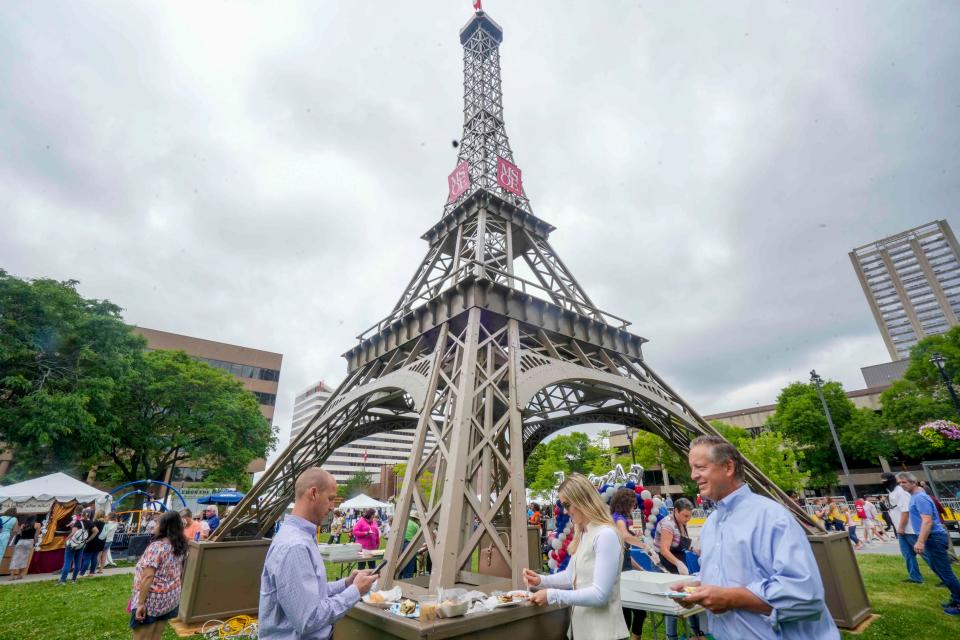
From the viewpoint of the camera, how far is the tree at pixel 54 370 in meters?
19.3

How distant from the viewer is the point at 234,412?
3117cm

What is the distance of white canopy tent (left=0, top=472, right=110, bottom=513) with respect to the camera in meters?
15.1

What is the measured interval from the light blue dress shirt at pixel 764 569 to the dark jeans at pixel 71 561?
58.1 feet

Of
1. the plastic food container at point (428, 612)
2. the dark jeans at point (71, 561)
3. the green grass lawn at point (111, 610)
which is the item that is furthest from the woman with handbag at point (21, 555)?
the plastic food container at point (428, 612)

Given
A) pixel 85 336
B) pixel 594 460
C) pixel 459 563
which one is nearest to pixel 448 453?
pixel 459 563

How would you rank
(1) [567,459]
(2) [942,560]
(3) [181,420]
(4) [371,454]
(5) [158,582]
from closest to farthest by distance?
(5) [158,582] < (2) [942,560] < (3) [181,420] < (1) [567,459] < (4) [371,454]

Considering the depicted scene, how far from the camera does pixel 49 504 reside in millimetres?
16016

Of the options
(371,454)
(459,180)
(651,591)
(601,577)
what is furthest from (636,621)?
(371,454)

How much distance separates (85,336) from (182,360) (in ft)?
34.9

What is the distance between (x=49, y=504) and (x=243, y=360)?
4060 cm

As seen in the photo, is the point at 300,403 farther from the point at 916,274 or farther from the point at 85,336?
the point at 916,274

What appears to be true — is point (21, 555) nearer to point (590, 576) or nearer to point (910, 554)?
point (590, 576)

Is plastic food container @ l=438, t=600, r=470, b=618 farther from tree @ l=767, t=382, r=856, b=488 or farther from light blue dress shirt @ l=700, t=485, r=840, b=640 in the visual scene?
tree @ l=767, t=382, r=856, b=488

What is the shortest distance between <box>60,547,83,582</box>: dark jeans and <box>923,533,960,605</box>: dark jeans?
69.6 ft
